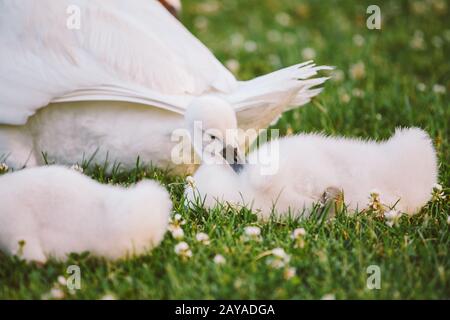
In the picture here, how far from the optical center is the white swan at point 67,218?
2.50 metres

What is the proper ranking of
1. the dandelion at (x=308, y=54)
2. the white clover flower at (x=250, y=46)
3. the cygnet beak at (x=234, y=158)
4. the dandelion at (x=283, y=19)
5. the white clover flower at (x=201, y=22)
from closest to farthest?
the cygnet beak at (x=234, y=158)
the dandelion at (x=308, y=54)
the white clover flower at (x=250, y=46)
the white clover flower at (x=201, y=22)
the dandelion at (x=283, y=19)

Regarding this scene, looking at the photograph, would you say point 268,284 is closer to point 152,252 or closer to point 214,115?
point 152,252

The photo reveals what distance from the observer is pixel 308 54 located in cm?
536

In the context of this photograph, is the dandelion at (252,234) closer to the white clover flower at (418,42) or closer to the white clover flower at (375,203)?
the white clover flower at (375,203)

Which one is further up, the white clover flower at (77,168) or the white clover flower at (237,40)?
the white clover flower at (237,40)

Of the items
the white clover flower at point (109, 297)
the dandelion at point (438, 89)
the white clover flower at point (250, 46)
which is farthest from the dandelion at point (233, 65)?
the white clover flower at point (109, 297)

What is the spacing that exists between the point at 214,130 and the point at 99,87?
573 mm

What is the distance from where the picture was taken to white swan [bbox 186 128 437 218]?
292 centimetres

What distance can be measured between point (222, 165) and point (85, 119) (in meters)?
0.67

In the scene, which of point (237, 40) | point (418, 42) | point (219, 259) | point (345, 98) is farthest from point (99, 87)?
point (418, 42)

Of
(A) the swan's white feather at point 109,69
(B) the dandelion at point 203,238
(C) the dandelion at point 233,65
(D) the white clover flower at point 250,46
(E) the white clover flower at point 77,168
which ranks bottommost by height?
(B) the dandelion at point 203,238

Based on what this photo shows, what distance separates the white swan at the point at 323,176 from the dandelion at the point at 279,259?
1.35 ft

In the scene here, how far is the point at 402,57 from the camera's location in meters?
5.52
